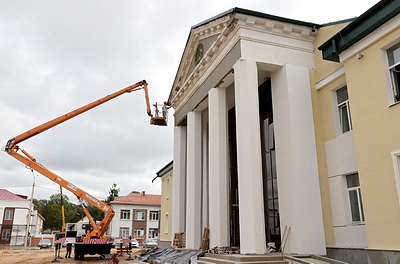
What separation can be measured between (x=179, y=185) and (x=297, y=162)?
931 centimetres

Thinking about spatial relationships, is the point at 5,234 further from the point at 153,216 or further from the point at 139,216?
the point at 153,216

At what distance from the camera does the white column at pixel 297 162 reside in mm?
11234

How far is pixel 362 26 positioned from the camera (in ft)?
32.8

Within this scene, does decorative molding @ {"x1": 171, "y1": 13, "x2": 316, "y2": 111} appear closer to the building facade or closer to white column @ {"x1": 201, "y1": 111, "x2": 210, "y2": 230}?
the building facade

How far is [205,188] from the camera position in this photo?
18.2 m

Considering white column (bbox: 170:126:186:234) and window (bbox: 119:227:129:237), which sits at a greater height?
white column (bbox: 170:126:186:234)

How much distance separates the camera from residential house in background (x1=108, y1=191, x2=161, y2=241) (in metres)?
52.2

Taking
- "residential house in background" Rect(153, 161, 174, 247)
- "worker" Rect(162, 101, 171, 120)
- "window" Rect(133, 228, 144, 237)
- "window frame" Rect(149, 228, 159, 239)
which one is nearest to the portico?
"worker" Rect(162, 101, 171, 120)

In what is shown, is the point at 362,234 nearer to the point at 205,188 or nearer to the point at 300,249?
the point at 300,249

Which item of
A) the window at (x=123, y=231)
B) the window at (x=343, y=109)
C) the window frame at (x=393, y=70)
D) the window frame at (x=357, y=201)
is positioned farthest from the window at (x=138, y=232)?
the window frame at (x=393, y=70)

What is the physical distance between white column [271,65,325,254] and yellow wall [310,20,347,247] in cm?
18

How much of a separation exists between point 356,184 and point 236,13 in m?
7.07

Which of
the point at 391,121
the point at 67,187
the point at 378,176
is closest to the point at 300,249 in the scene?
the point at 378,176

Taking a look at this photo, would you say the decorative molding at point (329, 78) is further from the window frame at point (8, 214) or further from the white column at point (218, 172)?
the window frame at point (8, 214)
